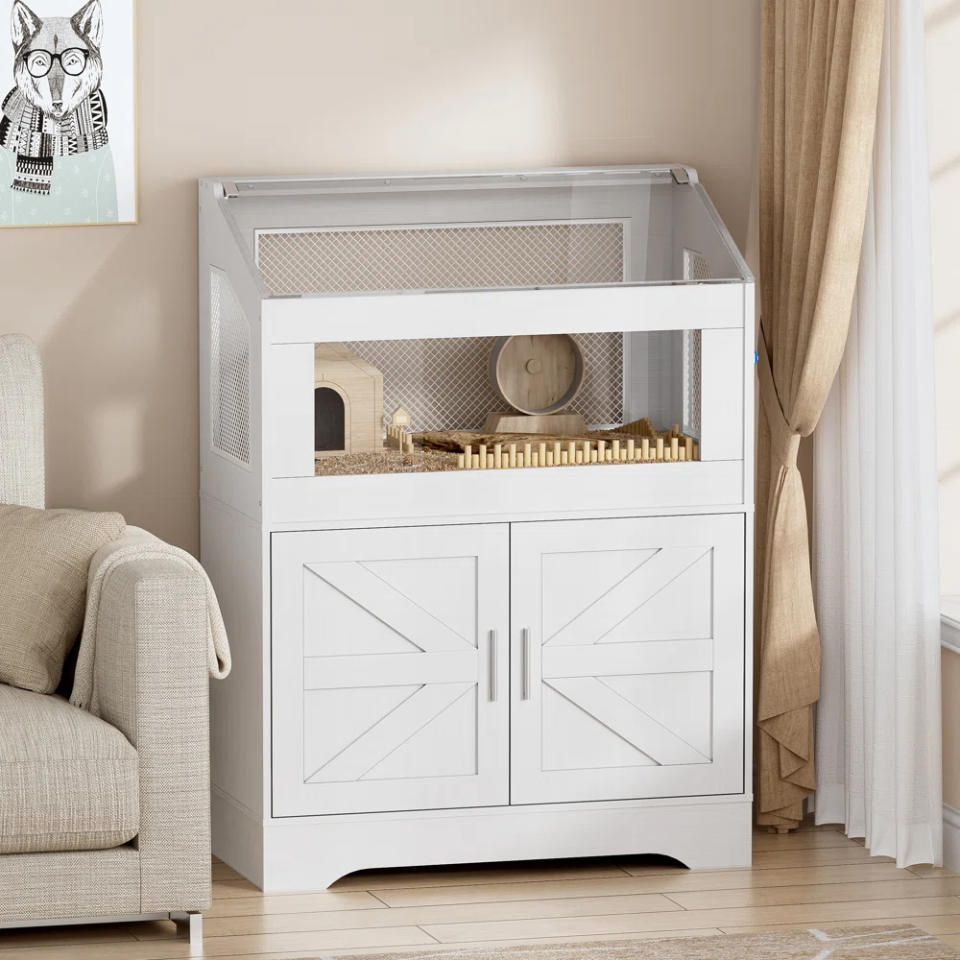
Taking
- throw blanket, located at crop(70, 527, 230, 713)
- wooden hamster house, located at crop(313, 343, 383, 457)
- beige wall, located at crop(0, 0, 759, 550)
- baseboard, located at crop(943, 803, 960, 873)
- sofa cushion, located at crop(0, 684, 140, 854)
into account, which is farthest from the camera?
beige wall, located at crop(0, 0, 759, 550)

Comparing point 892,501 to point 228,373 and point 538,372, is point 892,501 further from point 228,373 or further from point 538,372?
point 228,373

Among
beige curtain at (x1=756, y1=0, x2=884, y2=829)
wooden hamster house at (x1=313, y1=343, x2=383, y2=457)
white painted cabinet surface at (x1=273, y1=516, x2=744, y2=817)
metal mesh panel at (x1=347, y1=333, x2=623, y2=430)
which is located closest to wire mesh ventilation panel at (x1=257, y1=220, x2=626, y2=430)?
metal mesh panel at (x1=347, y1=333, x2=623, y2=430)

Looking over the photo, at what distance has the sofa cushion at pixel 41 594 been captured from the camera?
3150 millimetres

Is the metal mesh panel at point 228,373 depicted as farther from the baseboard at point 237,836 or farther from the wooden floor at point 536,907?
the wooden floor at point 536,907

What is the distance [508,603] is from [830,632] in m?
0.78

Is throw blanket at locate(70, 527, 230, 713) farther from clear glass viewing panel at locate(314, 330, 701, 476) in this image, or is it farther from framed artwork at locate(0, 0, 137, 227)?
framed artwork at locate(0, 0, 137, 227)

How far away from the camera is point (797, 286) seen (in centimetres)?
353

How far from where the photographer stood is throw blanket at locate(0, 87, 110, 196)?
3.55 m

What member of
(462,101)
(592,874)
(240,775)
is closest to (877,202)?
(462,101)

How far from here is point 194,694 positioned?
297 cm

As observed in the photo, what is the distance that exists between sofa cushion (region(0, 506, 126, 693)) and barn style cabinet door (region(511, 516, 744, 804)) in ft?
2.71

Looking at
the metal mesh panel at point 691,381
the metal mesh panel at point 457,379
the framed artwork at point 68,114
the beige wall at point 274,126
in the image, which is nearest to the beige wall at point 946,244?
the beige wall at point 274,126

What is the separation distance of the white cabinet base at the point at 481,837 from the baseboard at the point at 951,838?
0.40m

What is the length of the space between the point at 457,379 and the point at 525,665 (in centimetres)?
57
